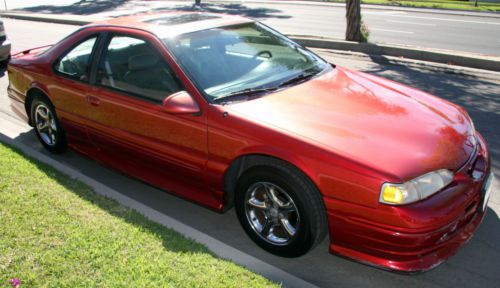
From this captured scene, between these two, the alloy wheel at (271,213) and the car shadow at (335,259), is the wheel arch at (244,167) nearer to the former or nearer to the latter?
the alloy wheel at (271,213)

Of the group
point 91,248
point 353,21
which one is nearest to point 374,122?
point 91,248

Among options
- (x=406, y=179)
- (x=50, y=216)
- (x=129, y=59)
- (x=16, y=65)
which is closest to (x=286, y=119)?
(x=406, y=179)

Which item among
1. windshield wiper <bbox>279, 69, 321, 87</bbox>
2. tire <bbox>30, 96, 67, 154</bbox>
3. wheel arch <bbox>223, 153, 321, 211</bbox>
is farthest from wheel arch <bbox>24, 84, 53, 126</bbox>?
windshield wiper <bbox>279, 69, 321, 87</bbox>

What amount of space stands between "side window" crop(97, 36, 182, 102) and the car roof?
0.56ft

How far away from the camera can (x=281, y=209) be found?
3.50 m

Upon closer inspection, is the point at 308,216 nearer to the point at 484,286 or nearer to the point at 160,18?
the point at 484,286

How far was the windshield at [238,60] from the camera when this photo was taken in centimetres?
391

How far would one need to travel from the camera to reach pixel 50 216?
3.94 metres

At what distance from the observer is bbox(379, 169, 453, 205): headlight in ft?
9.64

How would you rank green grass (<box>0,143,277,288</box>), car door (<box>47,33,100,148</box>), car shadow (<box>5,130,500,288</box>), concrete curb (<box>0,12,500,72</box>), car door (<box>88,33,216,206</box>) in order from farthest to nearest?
concrete curb (<box>0,12,500,72</box>) < car door (<box>47,33,100,148</box>) < car door (<box>88,33,216,206</box>) < car shadow (<box>5,130,500,288</box>) < green grass (<box>0,143,277,288</box>)

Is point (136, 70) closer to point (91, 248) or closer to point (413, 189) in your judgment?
point (91, 248)

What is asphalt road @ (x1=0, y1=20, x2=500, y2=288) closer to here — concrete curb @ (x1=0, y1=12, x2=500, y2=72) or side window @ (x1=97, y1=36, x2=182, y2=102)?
side window @ (x1=97, y1=36, x2=182, y2=102)

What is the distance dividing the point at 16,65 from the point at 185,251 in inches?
142

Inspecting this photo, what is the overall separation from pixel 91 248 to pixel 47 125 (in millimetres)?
2500
